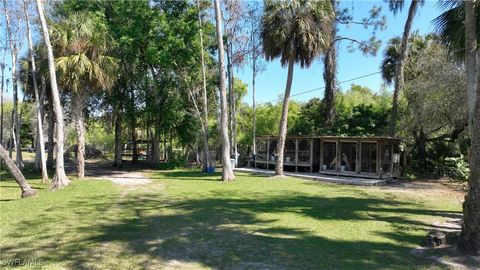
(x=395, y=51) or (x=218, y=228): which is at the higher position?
(x=395, y=51)

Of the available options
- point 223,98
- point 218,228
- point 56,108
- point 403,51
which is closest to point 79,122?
point 56,108

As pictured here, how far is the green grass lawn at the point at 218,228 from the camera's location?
222 inches

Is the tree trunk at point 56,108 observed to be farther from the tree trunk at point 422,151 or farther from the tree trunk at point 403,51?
the tree trunk at point 422,151

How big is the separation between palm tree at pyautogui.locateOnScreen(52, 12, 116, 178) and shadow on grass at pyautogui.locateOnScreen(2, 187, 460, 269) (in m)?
7.35

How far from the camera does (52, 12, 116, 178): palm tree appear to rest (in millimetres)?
15828

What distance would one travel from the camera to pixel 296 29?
55.7 feet

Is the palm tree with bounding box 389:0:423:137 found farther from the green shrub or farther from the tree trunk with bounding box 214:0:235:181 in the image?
the tree trunk with bounding box 214:0:235:181

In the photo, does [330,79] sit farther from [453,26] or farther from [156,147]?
[453,26]

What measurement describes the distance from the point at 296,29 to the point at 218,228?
11.8 meters

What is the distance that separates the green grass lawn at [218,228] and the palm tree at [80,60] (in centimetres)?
521

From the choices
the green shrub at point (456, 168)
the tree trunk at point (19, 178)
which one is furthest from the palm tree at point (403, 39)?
the tree trunk at point (19, 178)

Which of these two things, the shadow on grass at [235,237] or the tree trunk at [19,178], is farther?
the tree trunk at [19,178]

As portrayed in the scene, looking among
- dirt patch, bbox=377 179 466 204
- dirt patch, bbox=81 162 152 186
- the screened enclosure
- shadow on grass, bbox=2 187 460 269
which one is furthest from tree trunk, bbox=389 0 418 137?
dirt patch, bbox=81 162 152 186

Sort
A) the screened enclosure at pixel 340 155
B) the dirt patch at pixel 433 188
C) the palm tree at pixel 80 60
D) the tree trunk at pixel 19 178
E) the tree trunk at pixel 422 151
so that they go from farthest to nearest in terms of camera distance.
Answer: the tree trunk at pixel 422 151
the screened enclosure at pixel 340 155
the palm tree at pixel 80 60
the dirt patch at pixel 433 188
the tree trunk at pixel 19 178
